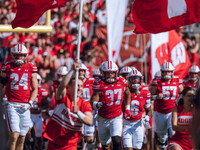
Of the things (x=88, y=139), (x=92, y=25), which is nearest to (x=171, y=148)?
(x=88, y=139)

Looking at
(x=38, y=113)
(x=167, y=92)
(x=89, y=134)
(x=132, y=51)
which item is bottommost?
(x=89, y=134)

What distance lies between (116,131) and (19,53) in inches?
102

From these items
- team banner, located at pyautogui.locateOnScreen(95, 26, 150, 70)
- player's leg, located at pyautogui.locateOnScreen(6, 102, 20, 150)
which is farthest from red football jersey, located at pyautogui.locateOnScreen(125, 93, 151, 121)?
team banner, located at pyautogui.locateOnScreen(95, 26, 150, 70)

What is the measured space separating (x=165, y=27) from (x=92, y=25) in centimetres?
814

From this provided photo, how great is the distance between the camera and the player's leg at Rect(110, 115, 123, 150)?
9.63 m

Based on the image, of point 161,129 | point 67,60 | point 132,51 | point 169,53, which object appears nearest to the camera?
point 161,129

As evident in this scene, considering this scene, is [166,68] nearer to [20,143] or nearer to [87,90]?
[87,90]

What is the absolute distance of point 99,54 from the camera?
51.5 ft

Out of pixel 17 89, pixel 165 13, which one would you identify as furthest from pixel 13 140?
pixel 165 13

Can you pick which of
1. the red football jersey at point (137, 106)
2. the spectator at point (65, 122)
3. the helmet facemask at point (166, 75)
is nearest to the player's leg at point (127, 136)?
the red football jersey at point (137, 106)

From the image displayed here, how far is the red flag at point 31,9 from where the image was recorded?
8211 mm

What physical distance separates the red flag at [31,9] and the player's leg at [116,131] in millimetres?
2918

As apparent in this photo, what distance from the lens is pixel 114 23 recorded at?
1280cm

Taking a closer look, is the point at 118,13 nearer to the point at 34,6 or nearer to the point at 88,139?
the point at 88,139
